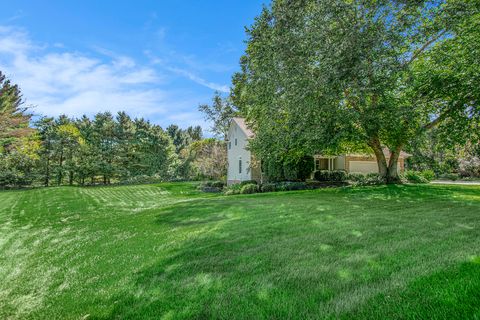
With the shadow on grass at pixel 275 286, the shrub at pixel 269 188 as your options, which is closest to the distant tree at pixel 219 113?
the shrub at pixel 269 188

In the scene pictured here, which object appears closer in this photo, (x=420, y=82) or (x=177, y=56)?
(x=420, y=82)

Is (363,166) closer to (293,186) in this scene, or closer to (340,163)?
(340,163)

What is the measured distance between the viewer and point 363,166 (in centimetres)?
2852

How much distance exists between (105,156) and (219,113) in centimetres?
1582

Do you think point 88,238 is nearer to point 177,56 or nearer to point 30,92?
point 177,56

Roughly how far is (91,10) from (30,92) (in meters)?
8.83

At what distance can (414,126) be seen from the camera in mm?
13398

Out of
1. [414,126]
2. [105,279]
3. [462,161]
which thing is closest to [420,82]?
[414,126]

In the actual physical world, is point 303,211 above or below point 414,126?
below

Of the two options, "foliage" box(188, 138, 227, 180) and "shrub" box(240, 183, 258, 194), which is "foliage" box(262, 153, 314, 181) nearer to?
"shrub" box(240, 183, 258, 194)

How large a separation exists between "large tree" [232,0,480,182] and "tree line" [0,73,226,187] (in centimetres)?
2156

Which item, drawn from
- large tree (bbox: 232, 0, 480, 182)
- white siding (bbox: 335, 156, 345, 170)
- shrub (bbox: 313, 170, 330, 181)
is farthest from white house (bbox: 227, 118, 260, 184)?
large tree (bbox: 232, 0, 480, 182)

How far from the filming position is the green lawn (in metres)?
2.71

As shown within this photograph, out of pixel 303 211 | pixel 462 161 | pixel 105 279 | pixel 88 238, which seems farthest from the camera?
pixel 462 161
